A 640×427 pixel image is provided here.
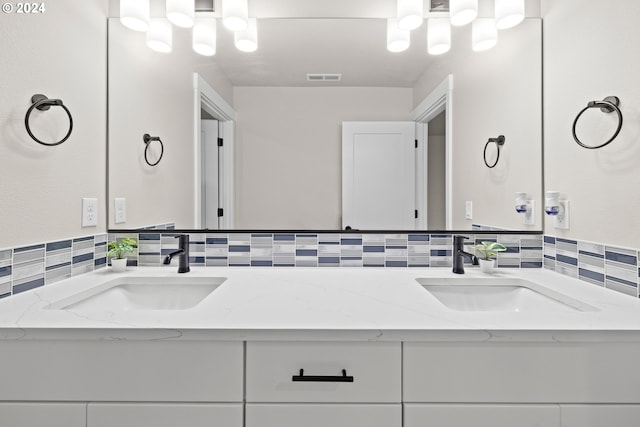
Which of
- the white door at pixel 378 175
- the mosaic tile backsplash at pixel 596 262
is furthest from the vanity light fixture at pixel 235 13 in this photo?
the mosaic tile backsplash at pixel 596 262

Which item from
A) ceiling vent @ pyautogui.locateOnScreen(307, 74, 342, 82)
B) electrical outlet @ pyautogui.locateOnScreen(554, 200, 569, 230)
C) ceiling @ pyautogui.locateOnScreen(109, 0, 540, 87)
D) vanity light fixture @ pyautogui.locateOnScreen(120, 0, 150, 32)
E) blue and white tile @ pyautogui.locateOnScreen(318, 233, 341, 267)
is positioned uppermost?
vanity light fixture @ pyautogui.locateOnScreen(120, 0, 150, 32)

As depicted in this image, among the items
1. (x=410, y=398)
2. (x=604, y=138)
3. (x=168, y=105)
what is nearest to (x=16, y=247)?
(x=168, y=105)

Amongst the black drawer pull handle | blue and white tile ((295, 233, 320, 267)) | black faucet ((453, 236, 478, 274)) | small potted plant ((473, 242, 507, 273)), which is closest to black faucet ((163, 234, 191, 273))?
blue and white tile ((295, 233, 320, 267))

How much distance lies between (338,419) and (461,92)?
1.37m

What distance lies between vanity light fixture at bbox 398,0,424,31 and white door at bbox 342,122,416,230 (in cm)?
43

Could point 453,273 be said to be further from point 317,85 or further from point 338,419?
point 317,85

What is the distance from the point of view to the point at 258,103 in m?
1.51

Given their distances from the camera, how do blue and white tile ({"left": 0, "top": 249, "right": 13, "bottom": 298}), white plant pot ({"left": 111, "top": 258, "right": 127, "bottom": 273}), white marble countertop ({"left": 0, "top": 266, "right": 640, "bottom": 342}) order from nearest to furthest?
white marble countertop ({"left": 0, "top": 266, "right": 640, "bottom": 342}) → blue and white tile ({"left": 0, "top": 249, "right": 13, "bottom": 298}) → white plant pot ({"left": 111, "top": 258, "right": 127, "bottom": 273})

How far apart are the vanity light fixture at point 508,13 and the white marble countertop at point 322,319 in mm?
1119

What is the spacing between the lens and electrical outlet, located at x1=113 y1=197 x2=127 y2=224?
1.50m

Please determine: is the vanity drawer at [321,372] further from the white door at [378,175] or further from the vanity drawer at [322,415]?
the white door at [378,175]

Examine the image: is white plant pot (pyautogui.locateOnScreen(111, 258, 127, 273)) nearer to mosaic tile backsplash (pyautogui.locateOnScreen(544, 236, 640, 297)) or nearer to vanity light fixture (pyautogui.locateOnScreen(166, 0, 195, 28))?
vanity light fixture (pyautogui.locateOnScreen(166, 0, 195, 28))

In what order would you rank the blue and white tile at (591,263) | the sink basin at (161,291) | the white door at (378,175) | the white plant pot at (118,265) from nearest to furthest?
the blue and white tile at (591,263)
the sink basin at (161,291)
the white plant pot at (118,265)
the white door at (378,175)

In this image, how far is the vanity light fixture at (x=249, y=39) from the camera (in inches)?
60.1
